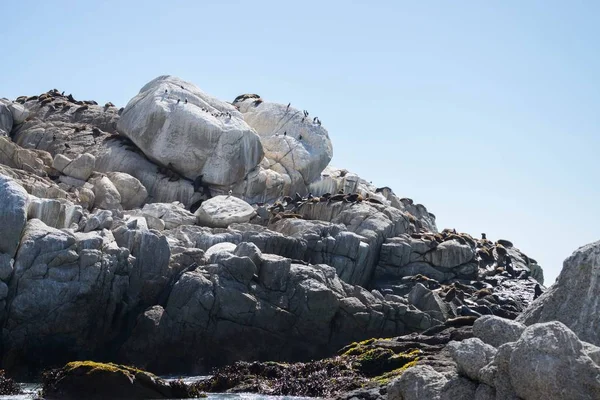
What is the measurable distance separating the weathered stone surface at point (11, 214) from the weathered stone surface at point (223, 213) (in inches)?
578

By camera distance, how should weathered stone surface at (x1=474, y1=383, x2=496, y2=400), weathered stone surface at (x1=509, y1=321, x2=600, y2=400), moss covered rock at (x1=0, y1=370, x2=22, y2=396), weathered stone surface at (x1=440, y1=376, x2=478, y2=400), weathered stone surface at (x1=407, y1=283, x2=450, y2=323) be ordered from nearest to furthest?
weathered stone surface at (x1=509, y1=321, x2=600, y2=400), weathered stone surface at (x1=474, y1=383, x2=496, y2=400), weathered stone surface at (x1=440, y1=376, x2=478, y2=400), moss covered rock at (x1=0, y1=370, x2=22, y2=396), weathered stone surface at (x1=407, y1=283, x2=450, y2=323)

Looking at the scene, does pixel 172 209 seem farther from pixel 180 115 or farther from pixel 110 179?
pixel 180 115

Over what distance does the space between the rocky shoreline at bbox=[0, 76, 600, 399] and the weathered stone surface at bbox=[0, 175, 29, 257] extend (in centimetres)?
7

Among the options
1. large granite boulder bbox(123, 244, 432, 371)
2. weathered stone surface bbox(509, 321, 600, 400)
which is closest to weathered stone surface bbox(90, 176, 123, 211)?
large granite boulder bbox(123, 244, 432, 371)

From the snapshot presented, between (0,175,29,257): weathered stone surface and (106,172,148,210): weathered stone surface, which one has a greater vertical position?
(106,172,148,210): weathered stone surface

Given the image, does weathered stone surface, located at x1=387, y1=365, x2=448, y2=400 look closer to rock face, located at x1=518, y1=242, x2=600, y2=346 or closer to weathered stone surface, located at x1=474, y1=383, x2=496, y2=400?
weathered stone surface, located at x1=474, y1=383, x2=496, y2=400

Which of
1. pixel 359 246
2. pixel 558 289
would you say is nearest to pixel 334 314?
pixel 359 246

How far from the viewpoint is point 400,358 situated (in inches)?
1009

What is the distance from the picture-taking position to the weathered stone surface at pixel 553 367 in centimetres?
1429

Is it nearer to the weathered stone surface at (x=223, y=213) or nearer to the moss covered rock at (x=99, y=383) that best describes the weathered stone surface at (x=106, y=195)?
the weathered stone surface at (x=223, y=213)

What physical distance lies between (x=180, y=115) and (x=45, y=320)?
26.6 metres

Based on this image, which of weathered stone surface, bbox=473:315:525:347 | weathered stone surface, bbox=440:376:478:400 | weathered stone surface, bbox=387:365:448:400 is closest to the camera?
weathered stone surface, bbox=440:376:478:400

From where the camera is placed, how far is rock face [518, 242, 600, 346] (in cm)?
1839

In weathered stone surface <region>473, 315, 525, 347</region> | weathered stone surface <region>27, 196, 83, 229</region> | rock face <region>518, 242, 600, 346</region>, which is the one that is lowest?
weathered stone surface <region>473, 315, 525, 347</region>
